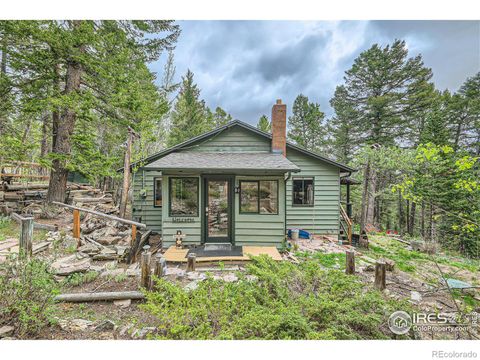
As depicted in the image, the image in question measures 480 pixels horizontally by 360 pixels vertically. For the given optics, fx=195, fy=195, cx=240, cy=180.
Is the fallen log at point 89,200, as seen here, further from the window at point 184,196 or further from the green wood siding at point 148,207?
the window at point 184,196

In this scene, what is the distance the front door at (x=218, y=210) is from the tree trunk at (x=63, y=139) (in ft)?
17.3

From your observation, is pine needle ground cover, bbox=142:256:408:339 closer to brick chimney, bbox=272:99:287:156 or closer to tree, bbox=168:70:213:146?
brick chimney, bbox=272:99:287:156

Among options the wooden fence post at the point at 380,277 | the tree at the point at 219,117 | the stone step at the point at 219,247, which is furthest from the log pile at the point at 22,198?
the tree at the point at 219,117

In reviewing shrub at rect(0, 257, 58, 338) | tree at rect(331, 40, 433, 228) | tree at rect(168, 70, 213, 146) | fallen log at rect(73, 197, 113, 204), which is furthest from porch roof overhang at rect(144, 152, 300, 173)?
tree at rect(168, 70, 213, 146)

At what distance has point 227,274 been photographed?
4.15m

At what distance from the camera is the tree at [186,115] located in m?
16.3

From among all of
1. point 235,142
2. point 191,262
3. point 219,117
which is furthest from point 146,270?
point 219,117

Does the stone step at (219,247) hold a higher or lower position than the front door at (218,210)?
lower

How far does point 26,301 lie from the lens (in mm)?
2396

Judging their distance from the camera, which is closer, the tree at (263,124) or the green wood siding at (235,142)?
the green wood siding at (235,142)

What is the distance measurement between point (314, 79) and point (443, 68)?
3.08 m

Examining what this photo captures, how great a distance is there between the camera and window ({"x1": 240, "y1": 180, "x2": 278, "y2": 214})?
19.3 feet
